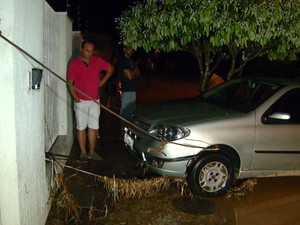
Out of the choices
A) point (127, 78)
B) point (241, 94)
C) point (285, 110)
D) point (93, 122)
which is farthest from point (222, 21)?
point (93, 122)

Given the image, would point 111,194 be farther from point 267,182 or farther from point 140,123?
point 267,182

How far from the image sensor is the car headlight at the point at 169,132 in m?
4.61

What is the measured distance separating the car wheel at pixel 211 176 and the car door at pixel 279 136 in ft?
1.40

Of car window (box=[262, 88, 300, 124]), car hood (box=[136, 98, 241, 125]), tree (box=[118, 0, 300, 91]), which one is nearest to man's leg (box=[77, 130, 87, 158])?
car hood (box=[136, 98, 241, 125])

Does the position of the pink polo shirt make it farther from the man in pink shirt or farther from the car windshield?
the car windshield

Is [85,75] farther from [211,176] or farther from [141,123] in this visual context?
[211,176]

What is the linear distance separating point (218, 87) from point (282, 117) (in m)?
1.45

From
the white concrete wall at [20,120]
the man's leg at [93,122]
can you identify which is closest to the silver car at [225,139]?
the man's leg at [93,122]

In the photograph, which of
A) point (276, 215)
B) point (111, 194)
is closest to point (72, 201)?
point (111, 194)

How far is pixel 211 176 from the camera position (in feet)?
15.5

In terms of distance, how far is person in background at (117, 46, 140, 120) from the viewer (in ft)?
22.3

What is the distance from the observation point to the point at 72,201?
4125mm

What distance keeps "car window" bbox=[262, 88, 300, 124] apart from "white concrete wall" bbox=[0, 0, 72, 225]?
9.77 ft

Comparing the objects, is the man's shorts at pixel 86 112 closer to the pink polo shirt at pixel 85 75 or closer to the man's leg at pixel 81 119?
the man's leg at pixel 81 119
